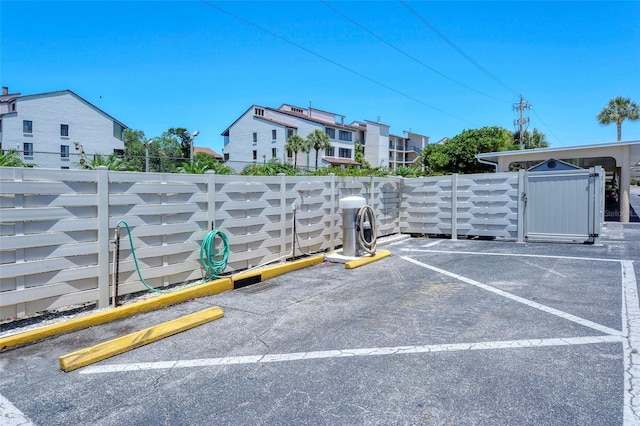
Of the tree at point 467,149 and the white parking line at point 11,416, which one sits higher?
the tree at point 467,149

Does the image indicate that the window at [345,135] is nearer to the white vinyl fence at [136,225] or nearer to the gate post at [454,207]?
the gate post at [454,207]

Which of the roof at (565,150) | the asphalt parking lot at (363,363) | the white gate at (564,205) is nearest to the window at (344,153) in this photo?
the roof at (565,150)

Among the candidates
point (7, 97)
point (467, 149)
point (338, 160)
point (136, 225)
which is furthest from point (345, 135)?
point (136, 225)

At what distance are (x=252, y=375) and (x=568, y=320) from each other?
341 cm

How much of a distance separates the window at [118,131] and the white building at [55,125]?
241 mm

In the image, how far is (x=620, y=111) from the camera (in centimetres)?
4378

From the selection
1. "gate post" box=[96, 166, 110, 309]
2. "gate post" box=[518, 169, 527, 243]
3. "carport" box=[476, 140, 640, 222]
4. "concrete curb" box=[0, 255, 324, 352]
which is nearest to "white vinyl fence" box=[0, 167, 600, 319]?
"gate post" box=[96, 166, 110, 309]

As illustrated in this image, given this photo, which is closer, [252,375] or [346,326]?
[252,375]

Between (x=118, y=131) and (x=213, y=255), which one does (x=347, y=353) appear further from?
(x=118, y=131)

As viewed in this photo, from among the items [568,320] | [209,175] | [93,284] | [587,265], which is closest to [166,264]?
[93,284]

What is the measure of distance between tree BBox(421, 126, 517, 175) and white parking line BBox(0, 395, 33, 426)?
41790 mm

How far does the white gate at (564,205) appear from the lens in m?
9.94

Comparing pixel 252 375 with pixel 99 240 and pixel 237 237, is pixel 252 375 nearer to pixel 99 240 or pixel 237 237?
pixel 99 240

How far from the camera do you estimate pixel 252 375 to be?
10.7 feet
